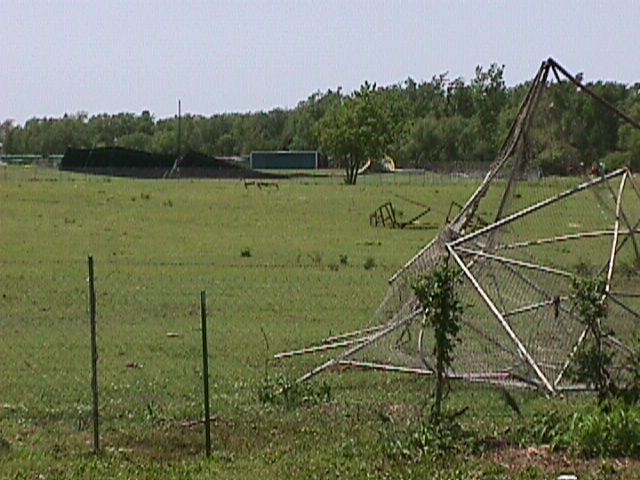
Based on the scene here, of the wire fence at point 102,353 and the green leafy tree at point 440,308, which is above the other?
the green leafy tree at point 440,308

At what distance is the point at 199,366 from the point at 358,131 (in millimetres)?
90267

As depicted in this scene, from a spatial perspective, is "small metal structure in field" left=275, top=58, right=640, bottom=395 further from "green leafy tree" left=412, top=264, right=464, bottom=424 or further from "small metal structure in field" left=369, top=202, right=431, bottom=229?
"small metal structure in field" left=369, top=202, right=431, bottom=229

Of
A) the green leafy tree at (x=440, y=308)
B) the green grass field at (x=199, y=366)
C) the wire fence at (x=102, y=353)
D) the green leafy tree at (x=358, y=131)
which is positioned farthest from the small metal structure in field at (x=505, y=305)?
the green leafy tree at (x=358, y=131)

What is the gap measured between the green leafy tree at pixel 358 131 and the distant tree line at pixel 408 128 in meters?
0.09

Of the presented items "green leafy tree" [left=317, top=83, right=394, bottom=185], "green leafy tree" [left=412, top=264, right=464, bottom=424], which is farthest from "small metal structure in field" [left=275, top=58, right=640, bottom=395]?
"green leafy tree" [left=317, top=83, right=394, bottom=185]

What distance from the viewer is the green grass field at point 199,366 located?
30.5ft

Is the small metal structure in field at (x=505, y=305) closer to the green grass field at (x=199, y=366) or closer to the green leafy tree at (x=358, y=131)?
the green grass field at (x=199, y=366)

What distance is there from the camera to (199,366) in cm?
1478

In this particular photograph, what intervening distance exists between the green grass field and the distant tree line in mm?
3538

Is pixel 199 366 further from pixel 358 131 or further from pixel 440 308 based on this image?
pixel 358 131

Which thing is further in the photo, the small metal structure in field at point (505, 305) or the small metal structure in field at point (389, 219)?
the small metal structure in field at point (389, 219)

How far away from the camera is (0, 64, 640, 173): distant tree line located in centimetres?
1571

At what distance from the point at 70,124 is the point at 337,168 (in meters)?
70.4

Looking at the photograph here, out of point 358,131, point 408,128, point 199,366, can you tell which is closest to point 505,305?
point 199,366
